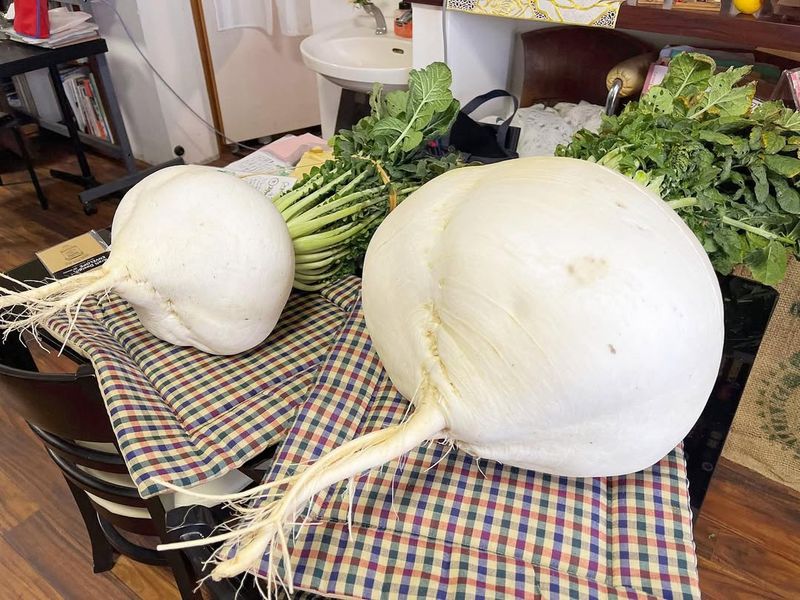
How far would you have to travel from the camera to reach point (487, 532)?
64cm

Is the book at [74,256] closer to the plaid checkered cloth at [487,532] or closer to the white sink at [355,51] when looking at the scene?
the plaid checkered cloth at [487,532]

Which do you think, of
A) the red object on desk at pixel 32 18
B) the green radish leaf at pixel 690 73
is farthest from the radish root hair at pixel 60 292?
the red object on desk at pixel 32 18

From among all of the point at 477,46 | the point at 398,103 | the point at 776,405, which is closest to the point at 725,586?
the point at 776,405

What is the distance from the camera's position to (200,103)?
3.20 m

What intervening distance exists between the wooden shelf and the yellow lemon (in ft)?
0.07

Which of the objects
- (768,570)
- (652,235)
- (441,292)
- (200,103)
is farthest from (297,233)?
(200,103)

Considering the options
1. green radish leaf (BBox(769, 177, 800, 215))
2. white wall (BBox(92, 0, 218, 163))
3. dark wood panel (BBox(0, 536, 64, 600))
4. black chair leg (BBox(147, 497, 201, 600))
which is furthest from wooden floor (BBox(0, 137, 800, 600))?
white wall (BBox(92, 0, 218, 163))

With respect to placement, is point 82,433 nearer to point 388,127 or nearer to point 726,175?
point 388,127

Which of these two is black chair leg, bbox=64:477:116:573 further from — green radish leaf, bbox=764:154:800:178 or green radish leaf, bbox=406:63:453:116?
green radish leaf, bbox=764:154:800:178

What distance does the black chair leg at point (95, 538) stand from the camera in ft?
3.93

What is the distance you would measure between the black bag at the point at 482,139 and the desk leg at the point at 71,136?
2.33 meters

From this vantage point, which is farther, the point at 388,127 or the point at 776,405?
the point at 776,405

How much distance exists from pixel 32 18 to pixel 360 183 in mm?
2293

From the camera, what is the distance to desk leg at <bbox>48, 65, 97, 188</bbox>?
2.80m
